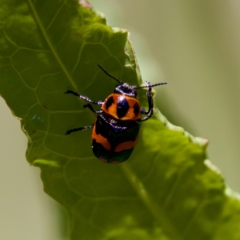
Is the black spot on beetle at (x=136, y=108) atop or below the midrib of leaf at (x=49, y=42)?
below

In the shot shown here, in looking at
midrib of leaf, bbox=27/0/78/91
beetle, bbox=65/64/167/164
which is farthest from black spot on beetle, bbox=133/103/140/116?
midrib of leaf, bbox=27/0/78/91

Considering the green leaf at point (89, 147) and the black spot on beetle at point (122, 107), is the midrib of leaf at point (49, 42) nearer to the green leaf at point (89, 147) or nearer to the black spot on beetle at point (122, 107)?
the green leaf at point (89, 147)

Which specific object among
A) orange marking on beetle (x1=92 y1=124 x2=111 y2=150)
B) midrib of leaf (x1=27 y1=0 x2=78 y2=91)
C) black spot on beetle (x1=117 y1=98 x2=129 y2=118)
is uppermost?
midrib of leaf (x1=27 y1=0 x2=78 y2=91)

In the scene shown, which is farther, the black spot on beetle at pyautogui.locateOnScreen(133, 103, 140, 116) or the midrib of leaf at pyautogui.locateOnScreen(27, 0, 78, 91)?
the black spot on beetle at pyautogui.locateOnScreen(133, 103, 140, 116)

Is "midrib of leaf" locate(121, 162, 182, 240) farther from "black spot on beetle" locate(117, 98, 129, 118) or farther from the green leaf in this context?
"black spot on beetle" locate(117, 98, 129, 118)

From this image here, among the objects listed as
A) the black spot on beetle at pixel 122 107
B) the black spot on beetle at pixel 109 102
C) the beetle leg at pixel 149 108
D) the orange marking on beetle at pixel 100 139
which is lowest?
the orange marking on beetle at pixel 100 139

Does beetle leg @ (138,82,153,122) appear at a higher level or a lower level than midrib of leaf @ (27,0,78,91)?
lower

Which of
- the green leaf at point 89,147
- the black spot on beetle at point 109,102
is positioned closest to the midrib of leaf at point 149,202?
the green leaf at point 89,147
